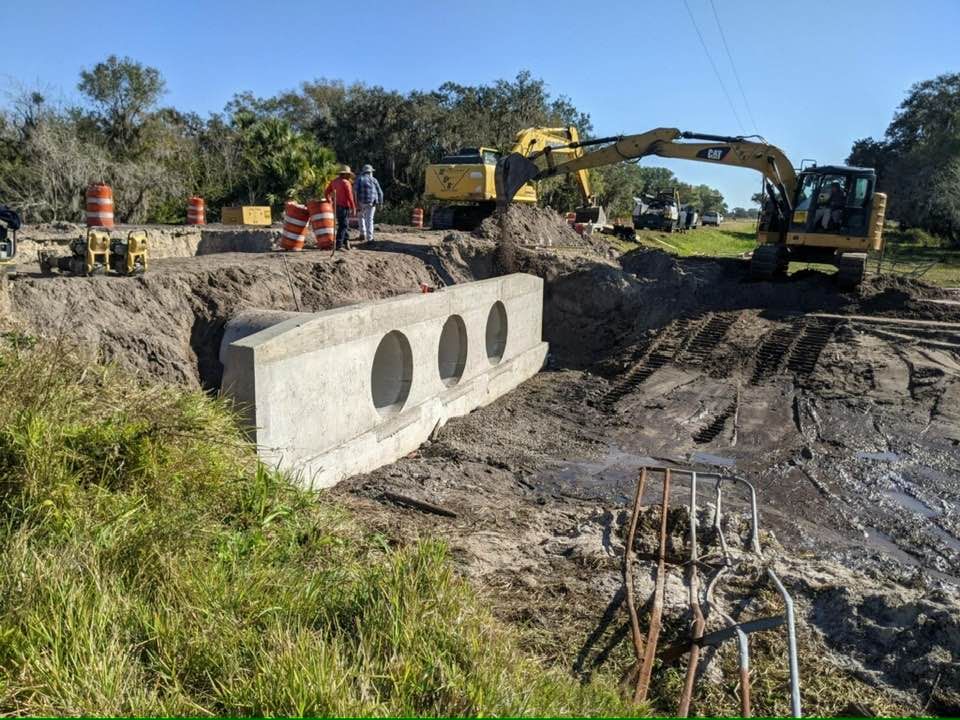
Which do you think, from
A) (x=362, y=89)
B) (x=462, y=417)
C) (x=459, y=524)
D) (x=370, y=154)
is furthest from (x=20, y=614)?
(x=362, y=89)

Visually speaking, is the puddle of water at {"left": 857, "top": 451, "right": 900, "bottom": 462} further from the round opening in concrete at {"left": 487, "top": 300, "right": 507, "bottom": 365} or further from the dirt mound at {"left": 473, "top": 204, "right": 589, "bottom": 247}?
the dirt mound at {"left": 473, "top": 204, "right": 589, "bottom": 247}

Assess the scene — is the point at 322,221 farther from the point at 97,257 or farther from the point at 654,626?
the point at 654,626

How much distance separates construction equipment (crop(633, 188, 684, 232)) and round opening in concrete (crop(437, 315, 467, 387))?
102ft

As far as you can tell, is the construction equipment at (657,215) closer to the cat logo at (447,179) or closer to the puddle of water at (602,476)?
the cat logo at (447,179)

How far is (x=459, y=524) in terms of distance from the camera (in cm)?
754

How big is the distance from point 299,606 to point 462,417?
784cm

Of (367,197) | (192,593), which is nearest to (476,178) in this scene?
(367,197)

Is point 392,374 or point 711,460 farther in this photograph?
point 392,374

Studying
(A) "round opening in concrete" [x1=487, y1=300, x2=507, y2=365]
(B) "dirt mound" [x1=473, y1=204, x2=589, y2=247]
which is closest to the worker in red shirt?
(A) "round opening in concrete" [x1=487, y1=300, x2=507, y2=365]

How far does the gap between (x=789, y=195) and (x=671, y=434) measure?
366 inches

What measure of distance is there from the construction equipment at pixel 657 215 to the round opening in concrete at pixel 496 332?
28.8m

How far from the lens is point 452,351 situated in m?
12.5

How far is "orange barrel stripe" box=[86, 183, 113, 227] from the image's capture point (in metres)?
12.0

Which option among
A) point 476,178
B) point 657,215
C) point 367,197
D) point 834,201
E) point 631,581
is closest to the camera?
point 631,581
